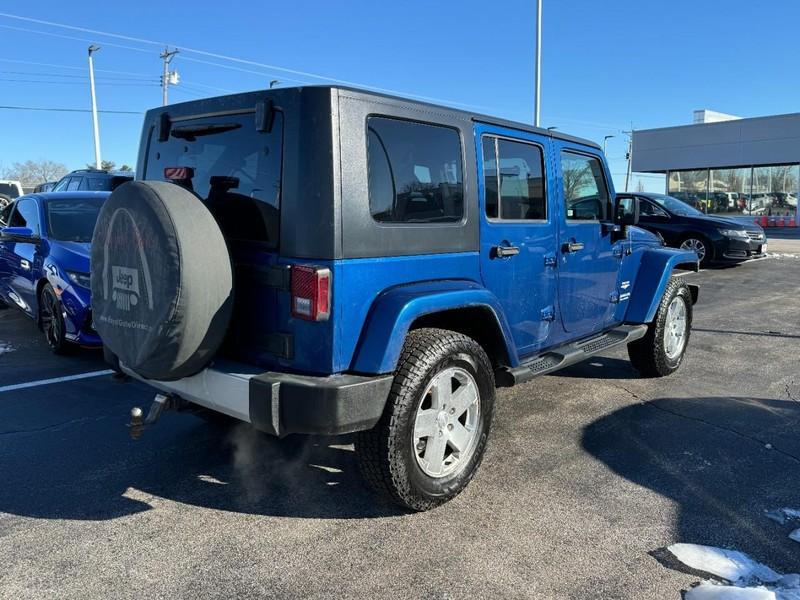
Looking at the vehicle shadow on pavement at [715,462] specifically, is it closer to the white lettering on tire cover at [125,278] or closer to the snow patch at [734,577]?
the snow patch at [734,577]

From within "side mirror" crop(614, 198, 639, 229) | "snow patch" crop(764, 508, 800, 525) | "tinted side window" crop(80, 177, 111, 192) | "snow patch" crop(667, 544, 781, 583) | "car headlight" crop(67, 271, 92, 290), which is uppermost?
"tinted side window" crop(80, 177, 111, 192)

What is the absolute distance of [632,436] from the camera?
437 cm

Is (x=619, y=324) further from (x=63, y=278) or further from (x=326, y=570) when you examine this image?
(x=63, y=278)

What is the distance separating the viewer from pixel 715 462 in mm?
3949

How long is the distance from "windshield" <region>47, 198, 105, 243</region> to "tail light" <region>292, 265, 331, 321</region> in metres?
4.47

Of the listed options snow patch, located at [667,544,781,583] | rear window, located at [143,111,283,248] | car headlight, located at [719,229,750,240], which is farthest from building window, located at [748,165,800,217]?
rear window, located at [143,111,283,248]

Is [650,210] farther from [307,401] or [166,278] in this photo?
[166,278]

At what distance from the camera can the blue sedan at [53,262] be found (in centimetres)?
594

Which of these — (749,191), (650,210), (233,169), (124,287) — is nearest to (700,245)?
(650,210)

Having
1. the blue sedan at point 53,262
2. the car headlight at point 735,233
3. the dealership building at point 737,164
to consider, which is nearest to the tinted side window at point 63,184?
the blue sedan at point 53,262

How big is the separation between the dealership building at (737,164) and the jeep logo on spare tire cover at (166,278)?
3223cm

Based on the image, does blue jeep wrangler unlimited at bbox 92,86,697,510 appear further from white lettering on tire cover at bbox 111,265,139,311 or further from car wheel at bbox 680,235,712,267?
car wheel at bbox 680,235,712,267

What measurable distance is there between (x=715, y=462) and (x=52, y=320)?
6.01m

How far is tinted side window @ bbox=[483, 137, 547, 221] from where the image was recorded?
3.84 meters
